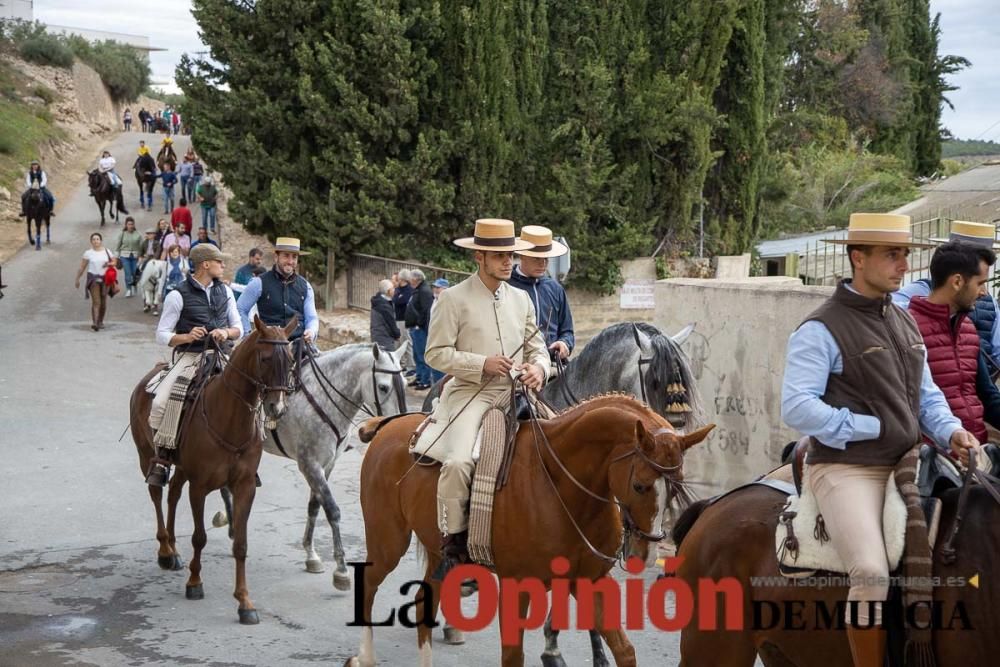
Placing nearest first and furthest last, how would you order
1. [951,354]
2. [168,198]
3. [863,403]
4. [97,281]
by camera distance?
[863,403], [951,354], [97,281], [168,198]

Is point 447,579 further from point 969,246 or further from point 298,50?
point 298,50

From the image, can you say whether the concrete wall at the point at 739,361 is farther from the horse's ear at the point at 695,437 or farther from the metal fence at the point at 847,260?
the horse's ear at the point at 695,437

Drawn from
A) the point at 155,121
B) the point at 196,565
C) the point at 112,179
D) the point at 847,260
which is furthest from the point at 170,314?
the point at 155,121

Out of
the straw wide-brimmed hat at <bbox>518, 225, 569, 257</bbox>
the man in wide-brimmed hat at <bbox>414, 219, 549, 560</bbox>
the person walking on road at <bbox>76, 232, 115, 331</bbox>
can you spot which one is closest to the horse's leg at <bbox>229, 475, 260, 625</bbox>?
the man in wide-brimmed hat at <bbox>414, 219, 549, 560</bbox>

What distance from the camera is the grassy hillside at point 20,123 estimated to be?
40.4 m

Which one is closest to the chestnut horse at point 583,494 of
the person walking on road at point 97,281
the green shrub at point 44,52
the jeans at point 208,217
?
the person walking on road at point 97,281

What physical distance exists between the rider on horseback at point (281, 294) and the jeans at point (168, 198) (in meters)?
28.8

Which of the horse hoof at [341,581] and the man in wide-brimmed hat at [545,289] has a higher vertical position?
the man in wide-brimmed hat at [545,289]

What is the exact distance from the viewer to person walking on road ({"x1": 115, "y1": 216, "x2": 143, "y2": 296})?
28.4 m

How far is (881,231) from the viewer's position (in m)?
4.80

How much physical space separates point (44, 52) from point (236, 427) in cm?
5221

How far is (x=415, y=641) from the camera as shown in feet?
27.3

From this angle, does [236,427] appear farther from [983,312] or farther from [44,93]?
[44,93]

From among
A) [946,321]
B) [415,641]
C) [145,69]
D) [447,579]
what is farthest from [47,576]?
[145,69]
